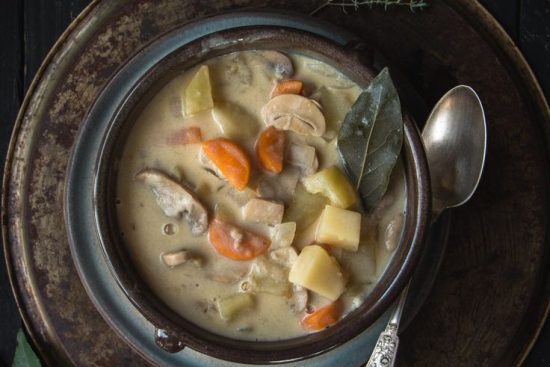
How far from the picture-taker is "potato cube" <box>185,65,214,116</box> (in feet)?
7.45

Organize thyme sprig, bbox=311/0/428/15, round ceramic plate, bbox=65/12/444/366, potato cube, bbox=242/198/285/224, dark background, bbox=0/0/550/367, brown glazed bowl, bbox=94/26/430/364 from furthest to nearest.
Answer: dark background, bbox=0/0/550/367 → thyme sprig, bbox=311/0/428/15 → round ceramic plate, bbox=65/12/444/366 → potato cube, bbox=242/198/285/224 → brown glazed bowl, bbox=94/26/430/364

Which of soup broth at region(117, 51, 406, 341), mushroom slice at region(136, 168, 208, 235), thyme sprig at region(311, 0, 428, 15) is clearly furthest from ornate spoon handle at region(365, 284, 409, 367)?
thyme sprig at region(311, 0, 428, 15)

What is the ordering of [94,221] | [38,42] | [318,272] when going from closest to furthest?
[318,272] → [94,221] → [38,42]

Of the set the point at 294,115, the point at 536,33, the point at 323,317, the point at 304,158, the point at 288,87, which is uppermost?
the point at 536,33

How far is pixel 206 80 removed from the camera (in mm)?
2281

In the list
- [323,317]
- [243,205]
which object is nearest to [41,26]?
[243,205]

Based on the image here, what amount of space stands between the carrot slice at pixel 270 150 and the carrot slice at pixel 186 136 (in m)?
0.19

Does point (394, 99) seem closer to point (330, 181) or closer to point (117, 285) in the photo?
point (330, 181)

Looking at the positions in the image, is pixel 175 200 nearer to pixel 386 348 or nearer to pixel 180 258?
pixel 180 258

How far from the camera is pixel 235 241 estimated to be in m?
2.25

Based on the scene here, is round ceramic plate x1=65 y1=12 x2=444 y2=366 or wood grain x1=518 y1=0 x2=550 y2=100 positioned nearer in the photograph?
round ceramic plate x1=65 y1=12 x2=444 y2=366

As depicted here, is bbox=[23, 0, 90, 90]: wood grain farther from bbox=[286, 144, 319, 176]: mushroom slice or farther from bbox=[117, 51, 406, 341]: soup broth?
bbox=[286, 144, 319, 176]: mushroom slice

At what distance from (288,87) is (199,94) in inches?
10.9

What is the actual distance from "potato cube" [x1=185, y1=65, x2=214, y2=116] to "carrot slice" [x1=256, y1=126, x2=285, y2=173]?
193mm
